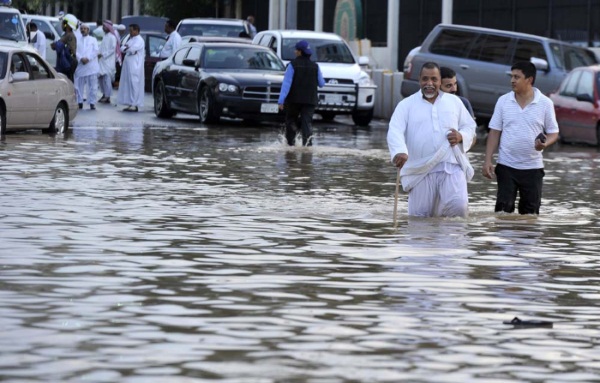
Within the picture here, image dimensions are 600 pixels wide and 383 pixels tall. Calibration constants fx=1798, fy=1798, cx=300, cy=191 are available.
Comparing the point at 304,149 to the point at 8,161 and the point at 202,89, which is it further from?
the point at 202,89

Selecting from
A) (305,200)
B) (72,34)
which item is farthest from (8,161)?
(72,34)

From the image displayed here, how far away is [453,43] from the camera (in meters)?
34.2

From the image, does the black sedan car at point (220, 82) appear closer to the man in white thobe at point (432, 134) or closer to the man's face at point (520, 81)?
the man's face at point (520, 81)

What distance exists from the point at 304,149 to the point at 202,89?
26.3 feet

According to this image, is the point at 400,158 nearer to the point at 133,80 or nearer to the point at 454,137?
the point at 454,137

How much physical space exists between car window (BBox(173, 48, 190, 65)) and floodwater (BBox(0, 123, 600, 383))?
15.8m

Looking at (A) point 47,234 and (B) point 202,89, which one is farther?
(B) point 202,89

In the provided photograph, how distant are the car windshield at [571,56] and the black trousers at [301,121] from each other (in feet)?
26.8

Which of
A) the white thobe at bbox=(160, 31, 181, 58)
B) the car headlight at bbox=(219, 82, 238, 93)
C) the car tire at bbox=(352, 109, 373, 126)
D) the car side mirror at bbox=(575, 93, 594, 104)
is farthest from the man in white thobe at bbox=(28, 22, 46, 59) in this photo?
the car side mirror at bbox=(575, 93, 594, 104)

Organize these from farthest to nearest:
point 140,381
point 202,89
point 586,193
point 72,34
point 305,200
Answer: point 72,34 → point 202,89 → point 586,193 → point 305,200 → point 140,381

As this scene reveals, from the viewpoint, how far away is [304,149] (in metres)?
25.5

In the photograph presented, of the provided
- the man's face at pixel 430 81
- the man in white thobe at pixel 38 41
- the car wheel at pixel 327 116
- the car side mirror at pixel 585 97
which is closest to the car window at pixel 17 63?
the car side mirror at pixel 585 97

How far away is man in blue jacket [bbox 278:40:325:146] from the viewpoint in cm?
2611

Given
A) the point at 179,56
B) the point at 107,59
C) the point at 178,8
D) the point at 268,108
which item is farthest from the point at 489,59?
the point at 178,8
